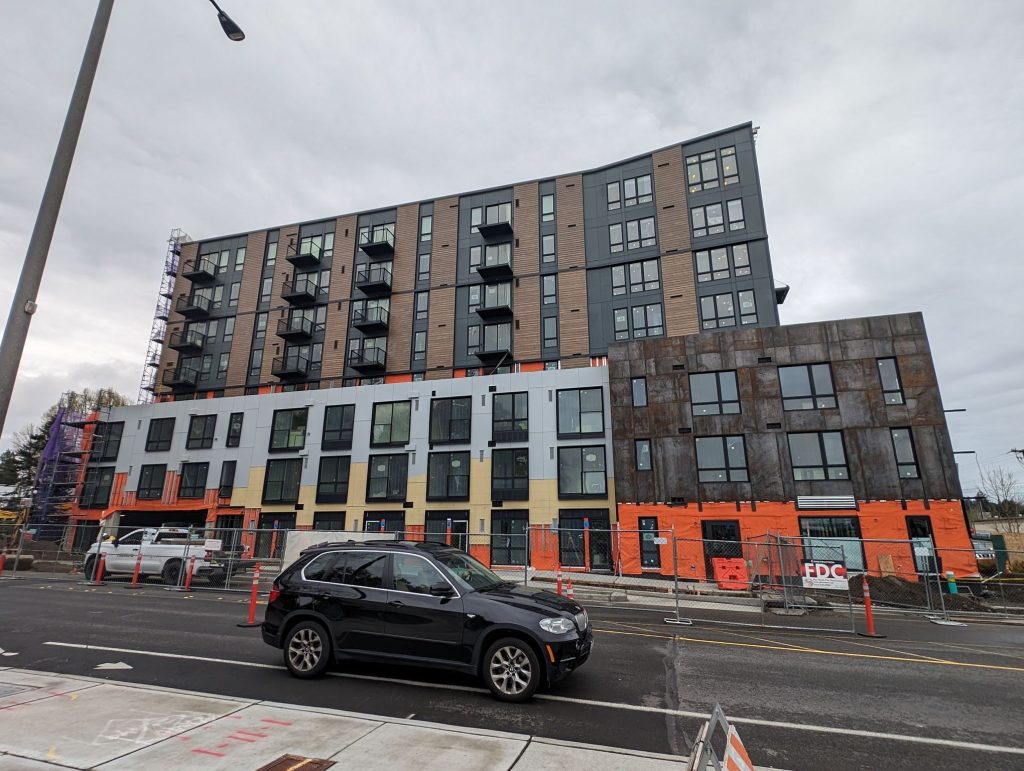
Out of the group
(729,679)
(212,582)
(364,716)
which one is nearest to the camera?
(364,716)

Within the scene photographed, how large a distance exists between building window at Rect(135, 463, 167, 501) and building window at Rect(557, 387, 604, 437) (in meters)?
28.2

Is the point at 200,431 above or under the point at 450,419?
above

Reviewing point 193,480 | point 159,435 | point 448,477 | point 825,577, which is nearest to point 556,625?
point 825,577

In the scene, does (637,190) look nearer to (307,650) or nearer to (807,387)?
(807,387)

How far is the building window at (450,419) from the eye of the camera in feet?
101

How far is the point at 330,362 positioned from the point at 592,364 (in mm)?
19843

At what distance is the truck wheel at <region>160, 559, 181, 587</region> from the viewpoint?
63.3 feet

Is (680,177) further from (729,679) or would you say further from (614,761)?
(614,761)

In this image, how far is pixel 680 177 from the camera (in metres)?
34.6

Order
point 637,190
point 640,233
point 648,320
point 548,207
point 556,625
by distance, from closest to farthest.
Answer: point 556,625 < point 648,320 < point 640,233 < point 637,190 < point 548,207

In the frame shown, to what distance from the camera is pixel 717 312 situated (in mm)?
31844

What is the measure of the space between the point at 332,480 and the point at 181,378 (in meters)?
20.2

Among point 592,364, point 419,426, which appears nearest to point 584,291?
point 592,364

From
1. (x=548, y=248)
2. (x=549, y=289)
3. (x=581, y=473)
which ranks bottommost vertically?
(x=581, y=473)
